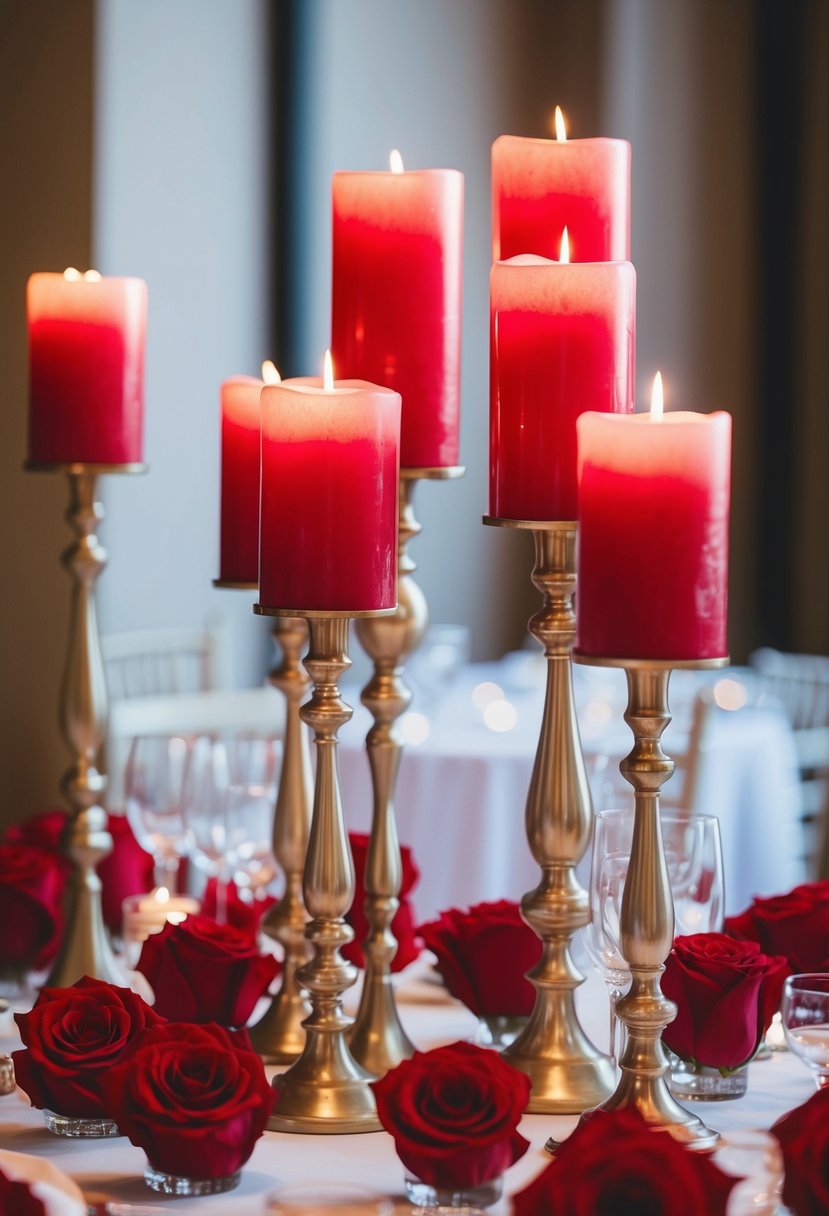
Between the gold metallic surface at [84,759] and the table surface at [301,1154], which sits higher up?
the gold metallic surface at [84,759]

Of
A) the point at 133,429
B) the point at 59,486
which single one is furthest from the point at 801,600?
the point at 133,429

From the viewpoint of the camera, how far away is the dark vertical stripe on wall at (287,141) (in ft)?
14.6

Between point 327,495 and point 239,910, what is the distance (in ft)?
1.52

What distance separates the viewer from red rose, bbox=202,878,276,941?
1341 millimetres

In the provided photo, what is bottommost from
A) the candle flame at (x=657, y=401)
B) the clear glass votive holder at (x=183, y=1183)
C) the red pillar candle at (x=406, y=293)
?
the clear glass votive holder at (x=183, y=1183)

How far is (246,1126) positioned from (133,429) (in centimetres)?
65

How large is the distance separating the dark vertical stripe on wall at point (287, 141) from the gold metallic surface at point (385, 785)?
11.0 ft

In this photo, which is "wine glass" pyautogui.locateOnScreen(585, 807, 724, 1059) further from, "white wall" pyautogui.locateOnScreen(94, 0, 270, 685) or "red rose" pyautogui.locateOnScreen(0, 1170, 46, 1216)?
"white wall" pyautogui.locateOnScreen(94, 0, 270, 685)

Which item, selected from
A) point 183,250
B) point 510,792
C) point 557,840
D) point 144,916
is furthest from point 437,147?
point 557,840

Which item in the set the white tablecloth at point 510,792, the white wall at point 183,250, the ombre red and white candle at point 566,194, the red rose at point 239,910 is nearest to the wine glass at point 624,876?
the red rose at point 239,910

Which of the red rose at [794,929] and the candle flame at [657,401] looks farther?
the red rose at [794,929]

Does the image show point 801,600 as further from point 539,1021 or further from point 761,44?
point 539,1021

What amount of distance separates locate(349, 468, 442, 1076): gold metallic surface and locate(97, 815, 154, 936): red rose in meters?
0.37

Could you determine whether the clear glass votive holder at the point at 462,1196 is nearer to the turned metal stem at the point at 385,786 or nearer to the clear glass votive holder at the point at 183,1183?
the clear glass votive holder at the point at 183,1183
